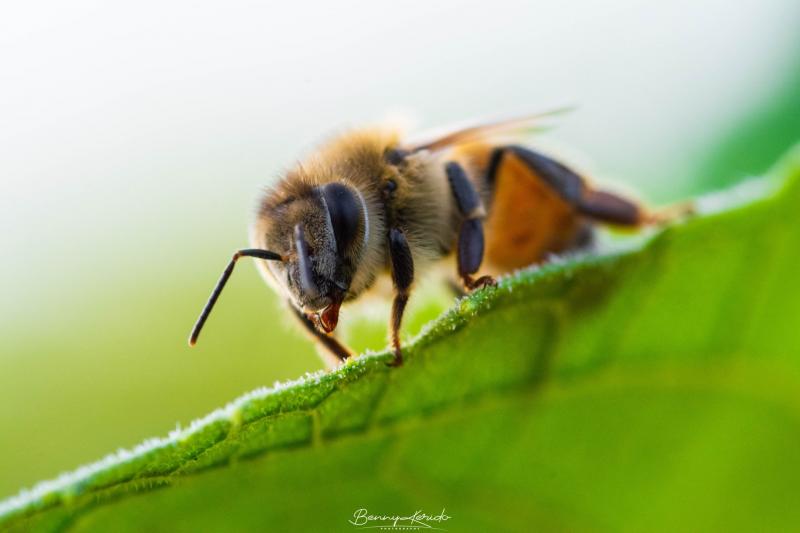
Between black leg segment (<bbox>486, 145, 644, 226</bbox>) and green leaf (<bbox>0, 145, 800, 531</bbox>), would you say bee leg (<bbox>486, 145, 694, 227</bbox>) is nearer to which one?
black leg segment (<bbox>486, 145, 644, 226</bbox>)

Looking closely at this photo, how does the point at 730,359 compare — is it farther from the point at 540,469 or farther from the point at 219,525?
the point at 219,525

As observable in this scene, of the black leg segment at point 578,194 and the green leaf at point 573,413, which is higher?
the black leg segment at point 578,194

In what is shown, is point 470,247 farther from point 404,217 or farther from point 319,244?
point 319,244
